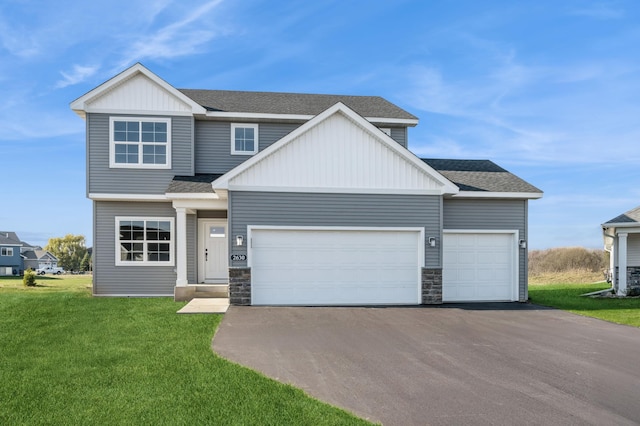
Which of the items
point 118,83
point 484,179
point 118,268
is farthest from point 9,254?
point 484,179

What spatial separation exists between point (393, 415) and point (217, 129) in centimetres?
1342

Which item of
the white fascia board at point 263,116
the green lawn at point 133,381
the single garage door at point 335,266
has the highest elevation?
the white fascia board at point 263,116

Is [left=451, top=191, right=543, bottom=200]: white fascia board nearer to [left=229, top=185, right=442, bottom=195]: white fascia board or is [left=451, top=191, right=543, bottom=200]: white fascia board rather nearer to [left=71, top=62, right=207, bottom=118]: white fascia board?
[left=229, top=185, right=442, bottom=195]: white fascia board

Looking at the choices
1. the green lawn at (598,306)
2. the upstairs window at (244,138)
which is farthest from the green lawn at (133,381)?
the green lawn at (598,306)

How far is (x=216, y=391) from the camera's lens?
5.91 metres

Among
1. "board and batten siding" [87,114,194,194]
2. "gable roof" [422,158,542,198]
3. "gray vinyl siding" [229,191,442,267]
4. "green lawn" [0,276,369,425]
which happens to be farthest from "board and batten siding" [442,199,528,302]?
"board and batten siding" [87,114,194,194]

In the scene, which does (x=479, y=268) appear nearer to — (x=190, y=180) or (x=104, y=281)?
(x=190, y=180)

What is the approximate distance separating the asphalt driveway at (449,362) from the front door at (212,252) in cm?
430

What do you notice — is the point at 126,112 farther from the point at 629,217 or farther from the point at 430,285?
the point at 629,217

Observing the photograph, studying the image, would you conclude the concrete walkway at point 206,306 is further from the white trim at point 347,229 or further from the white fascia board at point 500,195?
the white fascia board at point 500,195

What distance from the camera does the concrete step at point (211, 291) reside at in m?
14.8

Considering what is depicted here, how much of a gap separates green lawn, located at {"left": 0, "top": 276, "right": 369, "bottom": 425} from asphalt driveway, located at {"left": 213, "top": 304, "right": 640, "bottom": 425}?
0.52 meters

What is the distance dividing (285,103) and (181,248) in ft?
23.0

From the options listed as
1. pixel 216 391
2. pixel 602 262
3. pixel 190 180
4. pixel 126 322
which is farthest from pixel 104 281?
pixel 602 262
